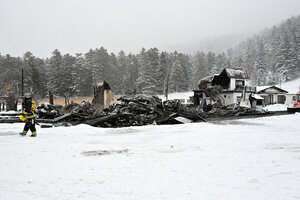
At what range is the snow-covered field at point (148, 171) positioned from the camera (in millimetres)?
Answer: 3311

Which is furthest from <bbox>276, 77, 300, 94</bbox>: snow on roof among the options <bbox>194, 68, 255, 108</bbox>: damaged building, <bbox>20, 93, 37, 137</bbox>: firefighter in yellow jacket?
<bbox>20, 93, 37, 137</bbox>: firefighter in yellow jacket

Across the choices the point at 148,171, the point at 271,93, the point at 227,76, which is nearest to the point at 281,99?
the point at 271,93

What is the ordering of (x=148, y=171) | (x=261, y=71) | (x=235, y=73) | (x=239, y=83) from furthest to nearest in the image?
(x=261, y=71), (x=239, y=83), (x=235, y=73), (x=148, y=171)

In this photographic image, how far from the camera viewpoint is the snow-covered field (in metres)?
3.31

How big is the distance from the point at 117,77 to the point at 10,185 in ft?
225

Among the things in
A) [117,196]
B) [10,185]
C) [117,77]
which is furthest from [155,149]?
[117,77]

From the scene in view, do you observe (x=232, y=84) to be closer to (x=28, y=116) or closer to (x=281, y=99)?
(x=281, y=99)

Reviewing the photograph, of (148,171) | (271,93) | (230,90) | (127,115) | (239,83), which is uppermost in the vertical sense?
(239,83)

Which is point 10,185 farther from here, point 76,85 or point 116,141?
point 76,85

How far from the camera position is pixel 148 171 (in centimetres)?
435

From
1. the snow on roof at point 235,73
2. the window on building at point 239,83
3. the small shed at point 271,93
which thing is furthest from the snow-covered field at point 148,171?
the small shed at point 271,93

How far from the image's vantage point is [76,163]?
15.9ft

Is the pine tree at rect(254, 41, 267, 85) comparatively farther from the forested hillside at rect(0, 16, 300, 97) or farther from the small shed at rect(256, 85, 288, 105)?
the small shed at rect(256, 85, 288, 105)

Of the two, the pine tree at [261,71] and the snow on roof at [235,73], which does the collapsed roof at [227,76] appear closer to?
the snow on roof at [235,73]
